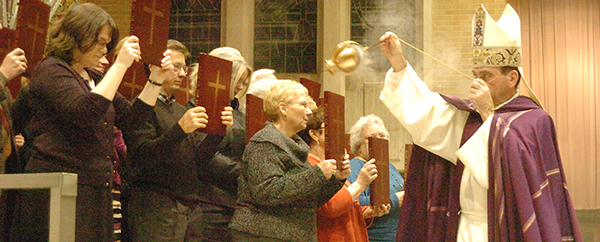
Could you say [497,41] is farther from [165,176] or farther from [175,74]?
[165,176]

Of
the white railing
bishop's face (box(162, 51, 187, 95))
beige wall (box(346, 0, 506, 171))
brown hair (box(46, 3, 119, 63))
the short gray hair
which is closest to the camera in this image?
the white railing

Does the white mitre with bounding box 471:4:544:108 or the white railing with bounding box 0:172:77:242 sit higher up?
the white mitre with bounding box 471:4:544:108

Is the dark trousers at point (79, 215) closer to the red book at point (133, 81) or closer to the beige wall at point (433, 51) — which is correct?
the red book at point (133, 81)

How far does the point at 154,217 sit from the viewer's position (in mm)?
3057

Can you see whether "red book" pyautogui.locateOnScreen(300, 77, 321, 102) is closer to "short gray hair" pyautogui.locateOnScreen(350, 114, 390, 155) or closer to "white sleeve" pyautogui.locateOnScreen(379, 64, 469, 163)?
"short gray hair" pyautogui.locateOnScreen(350, 114, 390, 155)

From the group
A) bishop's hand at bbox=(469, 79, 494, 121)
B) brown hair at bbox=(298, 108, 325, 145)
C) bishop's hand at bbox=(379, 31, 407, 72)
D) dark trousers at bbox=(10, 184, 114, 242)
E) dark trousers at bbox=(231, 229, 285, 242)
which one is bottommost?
dark trousers at bbox=(231, 229, 285, 242)

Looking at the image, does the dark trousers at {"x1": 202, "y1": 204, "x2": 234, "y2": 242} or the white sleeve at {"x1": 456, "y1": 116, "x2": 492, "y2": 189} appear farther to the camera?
the dark trousers at {"x1": 202, "y1": 204, "x2": 234, "y2": 242}

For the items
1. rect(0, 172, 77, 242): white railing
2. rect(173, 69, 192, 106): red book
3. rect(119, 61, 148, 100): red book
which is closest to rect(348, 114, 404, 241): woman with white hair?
rect(173, 69, 192, 106): red book

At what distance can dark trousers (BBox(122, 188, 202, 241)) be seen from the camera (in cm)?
304

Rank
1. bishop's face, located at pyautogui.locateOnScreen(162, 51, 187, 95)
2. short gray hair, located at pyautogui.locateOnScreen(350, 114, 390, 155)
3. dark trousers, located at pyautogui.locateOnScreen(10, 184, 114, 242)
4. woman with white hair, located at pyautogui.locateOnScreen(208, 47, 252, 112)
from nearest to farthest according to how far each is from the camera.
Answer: dark trousers, located at pyautogui.locateOnScreen(10, 184, 114, 242), bishop's face, located at pyautogui.locateOnScreen(162, 51, 187, 95), woman with white hair, located at pyautogui.locateOnScreen(208, 47, 252, 112), short gray hair, located at pyautogui.locateOnScreen(350, 114, 390, 155)

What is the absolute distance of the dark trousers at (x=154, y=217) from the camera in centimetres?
304

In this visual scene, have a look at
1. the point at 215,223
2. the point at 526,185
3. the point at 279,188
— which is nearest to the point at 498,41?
the point at 526,185

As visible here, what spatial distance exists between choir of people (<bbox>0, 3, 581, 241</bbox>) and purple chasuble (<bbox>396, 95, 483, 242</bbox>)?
10mm

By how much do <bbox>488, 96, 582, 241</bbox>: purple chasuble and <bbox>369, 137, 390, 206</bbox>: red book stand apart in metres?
0.78
